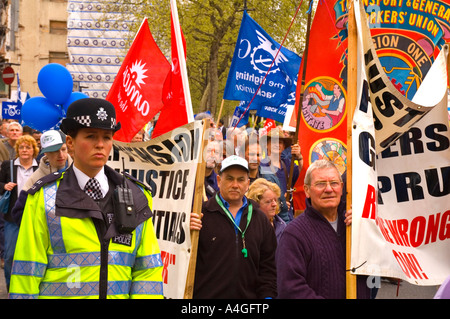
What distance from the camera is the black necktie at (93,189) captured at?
4.23m

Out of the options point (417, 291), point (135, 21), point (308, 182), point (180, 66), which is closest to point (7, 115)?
point (135, 21)

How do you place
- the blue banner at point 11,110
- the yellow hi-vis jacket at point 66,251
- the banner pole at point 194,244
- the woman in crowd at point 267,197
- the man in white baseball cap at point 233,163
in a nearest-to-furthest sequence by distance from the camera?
the yellow hi-vis jacket at point 66,251
the banner pole at point 194,244
the man in white baseball cap at point 233,163
the woman in crowd at point 267,197
the blue banner at point 11,110

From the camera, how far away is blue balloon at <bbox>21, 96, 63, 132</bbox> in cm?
1001

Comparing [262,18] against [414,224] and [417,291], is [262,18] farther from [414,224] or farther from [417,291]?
[414,224]

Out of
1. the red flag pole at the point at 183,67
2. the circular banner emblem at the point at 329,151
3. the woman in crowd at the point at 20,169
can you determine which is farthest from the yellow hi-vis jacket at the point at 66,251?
the woman in crowd at the point at 20,169

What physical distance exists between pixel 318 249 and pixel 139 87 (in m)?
3.31

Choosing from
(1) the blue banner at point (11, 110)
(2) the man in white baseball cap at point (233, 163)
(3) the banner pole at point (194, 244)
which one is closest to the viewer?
(3) the banner pole at point (194, 244)

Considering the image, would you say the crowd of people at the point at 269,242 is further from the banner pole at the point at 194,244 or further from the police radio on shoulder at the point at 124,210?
the police radio on shoulder at the point at 124,210

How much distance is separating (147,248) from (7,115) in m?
21.3

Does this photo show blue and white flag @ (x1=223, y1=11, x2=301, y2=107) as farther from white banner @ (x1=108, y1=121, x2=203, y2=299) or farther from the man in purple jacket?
the man in purple jacket

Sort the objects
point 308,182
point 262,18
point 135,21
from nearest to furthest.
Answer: point 308,182 → point 262,18 → point 135,21

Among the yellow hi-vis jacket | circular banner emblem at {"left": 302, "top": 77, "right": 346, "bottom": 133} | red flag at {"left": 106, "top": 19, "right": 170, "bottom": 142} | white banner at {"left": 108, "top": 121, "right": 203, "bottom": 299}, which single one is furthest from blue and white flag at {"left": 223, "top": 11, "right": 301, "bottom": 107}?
the yellow hi-vis jacket

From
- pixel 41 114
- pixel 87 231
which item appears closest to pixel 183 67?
pixel 87 231

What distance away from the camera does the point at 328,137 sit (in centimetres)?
758
